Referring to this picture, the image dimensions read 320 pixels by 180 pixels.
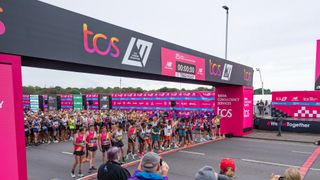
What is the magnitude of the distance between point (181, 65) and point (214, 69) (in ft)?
10.5

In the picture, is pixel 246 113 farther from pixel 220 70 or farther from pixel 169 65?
pixel 169 65

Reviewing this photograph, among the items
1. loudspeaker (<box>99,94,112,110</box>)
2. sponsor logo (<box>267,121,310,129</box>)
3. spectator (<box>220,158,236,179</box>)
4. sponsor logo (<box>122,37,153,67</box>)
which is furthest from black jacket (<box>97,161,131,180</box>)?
loudspeaker (<box>99,94,112,110</box>)

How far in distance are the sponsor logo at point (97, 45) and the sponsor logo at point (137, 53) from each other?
473 mm

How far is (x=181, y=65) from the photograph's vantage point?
1022cm

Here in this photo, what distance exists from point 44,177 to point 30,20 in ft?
17.5

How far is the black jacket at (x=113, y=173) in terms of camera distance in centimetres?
316

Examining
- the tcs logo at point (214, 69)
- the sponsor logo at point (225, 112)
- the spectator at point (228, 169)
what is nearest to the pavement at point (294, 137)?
the sponsor logo at point (225, 112)

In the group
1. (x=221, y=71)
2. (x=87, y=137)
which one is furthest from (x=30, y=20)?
(x=221, y=71)

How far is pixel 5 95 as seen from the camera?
4277 millimetres

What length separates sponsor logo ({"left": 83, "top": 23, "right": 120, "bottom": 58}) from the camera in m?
6.05

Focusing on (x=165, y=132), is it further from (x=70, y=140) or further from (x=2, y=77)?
(x=2, y=77)

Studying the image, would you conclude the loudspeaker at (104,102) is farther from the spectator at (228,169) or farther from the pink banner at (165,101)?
the spectator at (228,169)

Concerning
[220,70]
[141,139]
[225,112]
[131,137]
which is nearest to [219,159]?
[141,139]

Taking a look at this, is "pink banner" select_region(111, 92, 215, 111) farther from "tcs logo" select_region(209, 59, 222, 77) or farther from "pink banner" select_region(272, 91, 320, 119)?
"tcs logo" select_region(209, 59, 222, 77)
